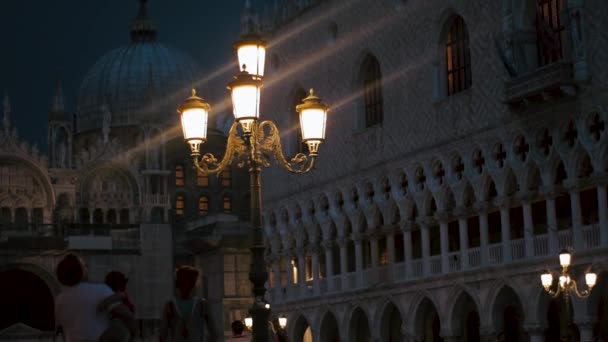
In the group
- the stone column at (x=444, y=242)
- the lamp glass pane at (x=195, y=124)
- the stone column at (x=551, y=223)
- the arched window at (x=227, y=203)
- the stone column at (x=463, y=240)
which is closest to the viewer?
the lamp glass pane at (x=195, y=124)

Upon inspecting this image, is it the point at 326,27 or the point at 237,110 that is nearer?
the point at 237,110

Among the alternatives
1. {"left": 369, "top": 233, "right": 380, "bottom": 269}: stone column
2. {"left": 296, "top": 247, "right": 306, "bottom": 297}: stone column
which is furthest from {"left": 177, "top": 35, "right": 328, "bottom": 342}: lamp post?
{"left": 296, "top": 247, "right": 306, "bottom": 297}: stone column

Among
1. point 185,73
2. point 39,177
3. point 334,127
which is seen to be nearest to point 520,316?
point 334,127

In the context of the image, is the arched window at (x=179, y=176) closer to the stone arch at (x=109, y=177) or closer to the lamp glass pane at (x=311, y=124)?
the stone arch at (x=109, y=177)

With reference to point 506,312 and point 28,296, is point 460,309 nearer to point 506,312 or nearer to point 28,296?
point 506,312

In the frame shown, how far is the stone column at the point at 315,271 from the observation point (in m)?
37.1

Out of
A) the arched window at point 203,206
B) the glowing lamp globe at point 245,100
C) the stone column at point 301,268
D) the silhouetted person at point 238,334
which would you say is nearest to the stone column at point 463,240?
the stone column at point 301,268

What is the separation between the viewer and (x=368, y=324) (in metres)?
35.0

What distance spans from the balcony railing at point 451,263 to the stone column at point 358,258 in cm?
3

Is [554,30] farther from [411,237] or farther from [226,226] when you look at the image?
[226,226]

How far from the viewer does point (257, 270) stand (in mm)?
12852

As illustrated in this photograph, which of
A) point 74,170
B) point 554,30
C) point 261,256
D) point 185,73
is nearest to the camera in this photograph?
point 261,256

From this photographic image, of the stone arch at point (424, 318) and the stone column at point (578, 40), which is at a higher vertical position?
the stone column at point (578, 40)

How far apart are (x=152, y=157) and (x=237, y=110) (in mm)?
40918
